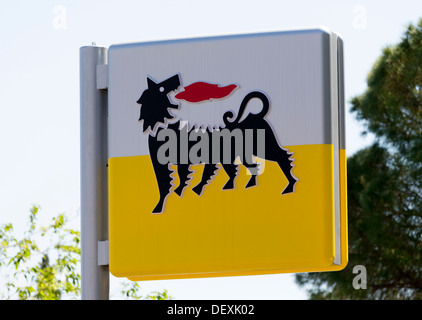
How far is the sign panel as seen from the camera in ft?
8.98

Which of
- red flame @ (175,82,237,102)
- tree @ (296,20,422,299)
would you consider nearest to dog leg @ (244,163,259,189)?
red flame @ (175,82,237,102)

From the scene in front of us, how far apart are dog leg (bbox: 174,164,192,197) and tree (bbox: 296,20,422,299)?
14.2m

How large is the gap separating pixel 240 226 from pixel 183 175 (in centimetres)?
23

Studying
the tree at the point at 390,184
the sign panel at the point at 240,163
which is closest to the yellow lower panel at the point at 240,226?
the sign panel at the point at 240,163

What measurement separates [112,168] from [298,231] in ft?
2.11

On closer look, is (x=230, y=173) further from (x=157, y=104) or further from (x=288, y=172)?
(x=157, y=104)


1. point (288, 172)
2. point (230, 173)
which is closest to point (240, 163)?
point (230, 173)

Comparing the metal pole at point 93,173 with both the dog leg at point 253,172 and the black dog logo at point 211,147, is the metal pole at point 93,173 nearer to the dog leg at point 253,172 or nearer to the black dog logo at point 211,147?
the black dog logo at point 211,147

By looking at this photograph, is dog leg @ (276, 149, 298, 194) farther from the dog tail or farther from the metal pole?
the metal pole

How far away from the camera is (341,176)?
9.07 feet

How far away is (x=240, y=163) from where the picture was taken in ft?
9.03

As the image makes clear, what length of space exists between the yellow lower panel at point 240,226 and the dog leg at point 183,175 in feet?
0.05
